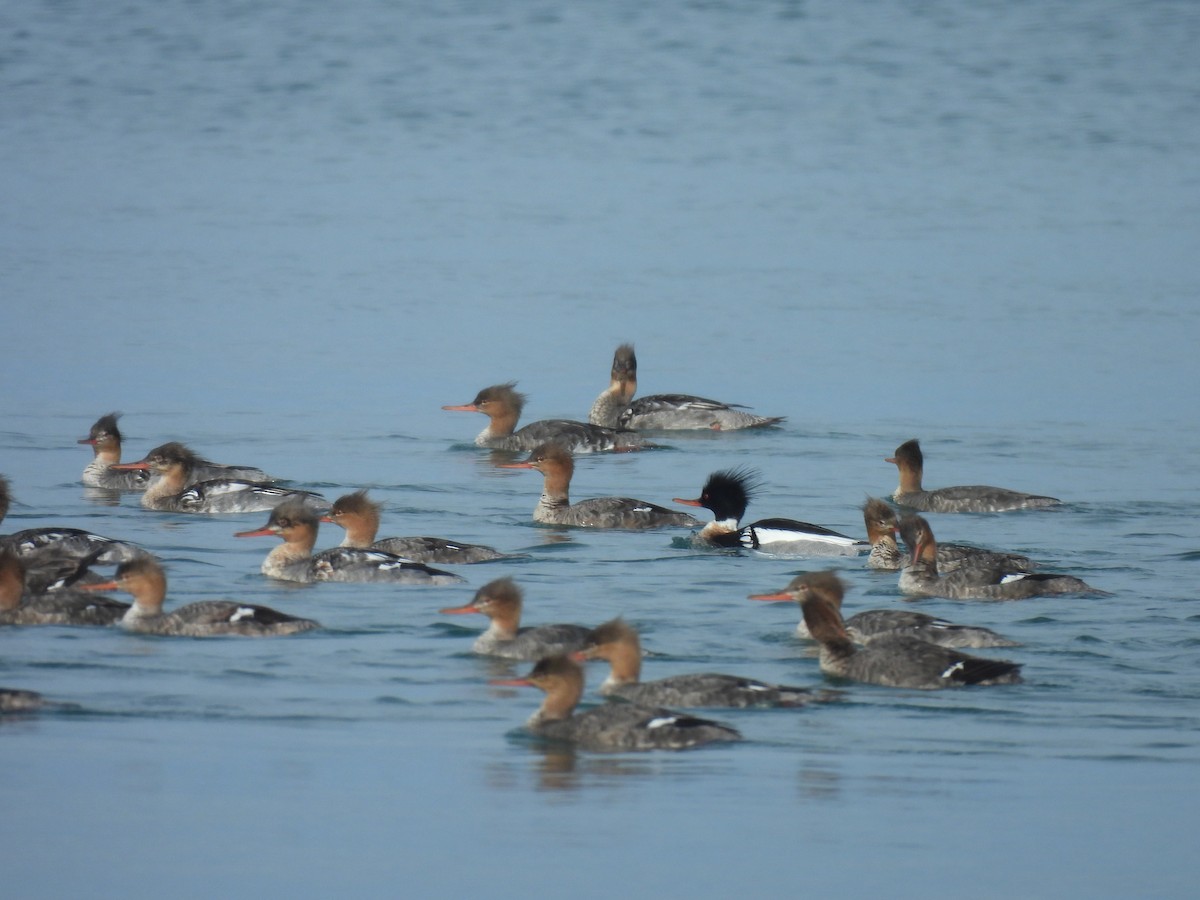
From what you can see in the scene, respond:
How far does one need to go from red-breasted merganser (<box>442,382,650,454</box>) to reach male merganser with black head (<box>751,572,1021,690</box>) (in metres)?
8.47

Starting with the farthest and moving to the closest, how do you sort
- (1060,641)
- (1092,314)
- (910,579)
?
(1092,314), (910,579), (1060,641)

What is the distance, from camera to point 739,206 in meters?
34.0

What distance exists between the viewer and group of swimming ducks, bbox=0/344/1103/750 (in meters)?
10.1

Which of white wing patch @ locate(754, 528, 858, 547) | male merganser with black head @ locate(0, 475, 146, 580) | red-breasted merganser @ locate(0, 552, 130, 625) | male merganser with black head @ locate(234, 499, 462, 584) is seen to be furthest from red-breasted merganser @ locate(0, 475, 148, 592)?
white wing patch @ locate(754, 528, 858, 547)

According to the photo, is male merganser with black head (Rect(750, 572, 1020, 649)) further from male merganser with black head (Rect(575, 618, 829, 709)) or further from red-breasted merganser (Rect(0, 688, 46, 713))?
red-breasted merganser (Rect(0, 688, 46, 713))

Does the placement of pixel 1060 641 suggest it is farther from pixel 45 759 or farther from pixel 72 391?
pixel 72 391

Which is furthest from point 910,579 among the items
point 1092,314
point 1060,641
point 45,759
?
point 1092,314

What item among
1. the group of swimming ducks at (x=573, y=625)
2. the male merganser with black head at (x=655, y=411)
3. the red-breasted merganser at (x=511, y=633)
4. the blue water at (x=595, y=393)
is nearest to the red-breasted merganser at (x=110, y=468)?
the group of swimming ducks at (x=573, y=625)

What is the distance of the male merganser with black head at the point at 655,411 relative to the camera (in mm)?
20391

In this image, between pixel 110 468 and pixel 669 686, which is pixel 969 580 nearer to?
pixel 669 686

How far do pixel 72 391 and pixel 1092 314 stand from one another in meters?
11.6

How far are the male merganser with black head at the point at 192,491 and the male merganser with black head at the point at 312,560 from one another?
193 cm

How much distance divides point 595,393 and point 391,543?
9.12 metres

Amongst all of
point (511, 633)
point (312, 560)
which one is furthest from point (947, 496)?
point (511, 633)
